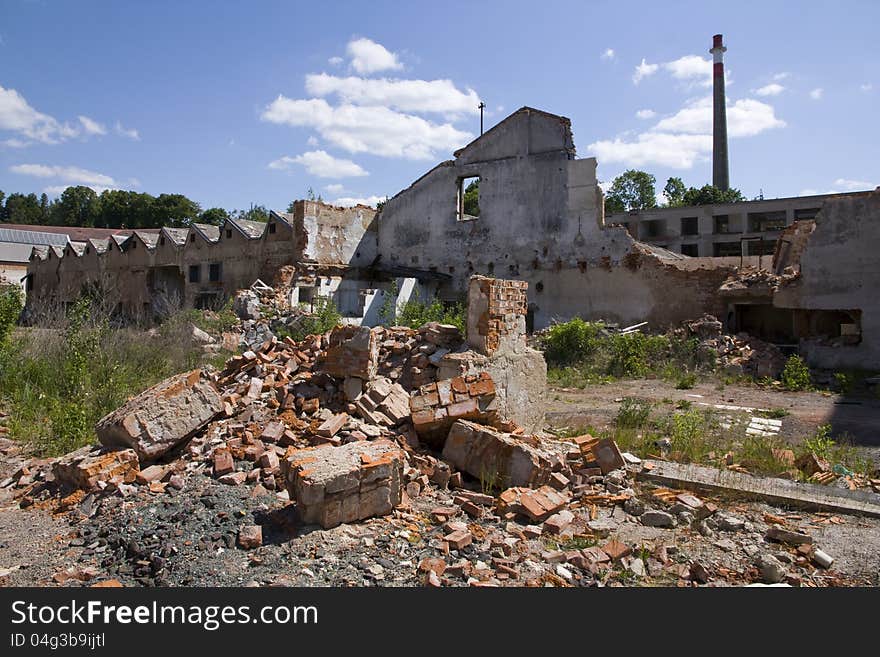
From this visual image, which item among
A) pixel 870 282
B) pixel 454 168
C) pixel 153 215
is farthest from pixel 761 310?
pixel 153 215

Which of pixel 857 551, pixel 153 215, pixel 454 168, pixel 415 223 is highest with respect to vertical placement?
pixel 153 215

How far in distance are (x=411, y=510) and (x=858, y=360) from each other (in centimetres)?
1408

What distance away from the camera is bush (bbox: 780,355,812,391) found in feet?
43.0

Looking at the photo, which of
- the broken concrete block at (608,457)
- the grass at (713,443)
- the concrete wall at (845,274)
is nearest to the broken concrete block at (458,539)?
the broken concrete block at (608,457)

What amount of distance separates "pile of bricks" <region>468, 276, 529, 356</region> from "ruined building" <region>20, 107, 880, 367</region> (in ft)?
36.4

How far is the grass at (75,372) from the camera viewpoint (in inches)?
320

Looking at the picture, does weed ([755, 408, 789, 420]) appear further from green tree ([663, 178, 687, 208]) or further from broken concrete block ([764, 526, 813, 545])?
green tree ([663, 178, 687, 208])

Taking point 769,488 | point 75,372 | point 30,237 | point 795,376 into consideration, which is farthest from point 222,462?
point 30,237

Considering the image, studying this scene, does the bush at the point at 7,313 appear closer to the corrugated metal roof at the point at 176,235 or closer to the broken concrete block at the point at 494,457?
the broken concrete block at the point at 494,457

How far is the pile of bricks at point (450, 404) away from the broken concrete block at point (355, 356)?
82cm

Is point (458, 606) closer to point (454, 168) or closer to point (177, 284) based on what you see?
point (454, 168)

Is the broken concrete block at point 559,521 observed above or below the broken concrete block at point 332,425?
below

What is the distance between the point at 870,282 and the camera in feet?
48.1

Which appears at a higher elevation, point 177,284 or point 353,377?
point 177,284
